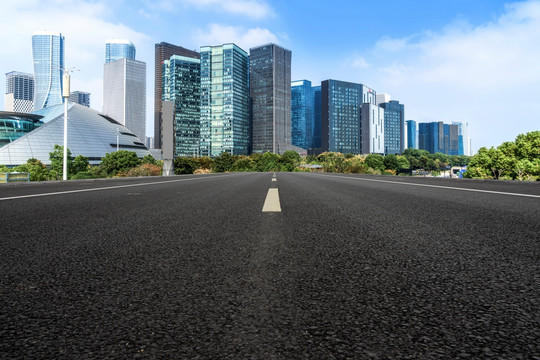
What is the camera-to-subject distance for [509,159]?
31188 mm

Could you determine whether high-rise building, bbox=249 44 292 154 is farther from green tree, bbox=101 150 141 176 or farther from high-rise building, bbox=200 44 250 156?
green tree, bbox=101 150 141 176

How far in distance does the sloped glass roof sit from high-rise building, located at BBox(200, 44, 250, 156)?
66240 millimetres

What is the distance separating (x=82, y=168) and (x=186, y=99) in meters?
144

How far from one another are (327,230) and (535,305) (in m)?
1.77

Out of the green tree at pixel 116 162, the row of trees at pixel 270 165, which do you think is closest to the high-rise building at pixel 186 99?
the row of trees at pixel 270 165

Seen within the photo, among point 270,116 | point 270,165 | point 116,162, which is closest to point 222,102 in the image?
point 270,116

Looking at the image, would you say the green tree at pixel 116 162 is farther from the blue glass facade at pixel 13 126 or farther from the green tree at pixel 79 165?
the blue glass facade at pixel 13 126

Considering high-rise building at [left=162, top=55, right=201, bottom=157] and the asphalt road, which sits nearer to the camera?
the asphalt road

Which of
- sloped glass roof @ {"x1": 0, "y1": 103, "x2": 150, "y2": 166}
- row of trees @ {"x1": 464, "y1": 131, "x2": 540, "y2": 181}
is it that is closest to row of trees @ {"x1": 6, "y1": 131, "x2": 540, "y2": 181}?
row of trees @ {"x1": 464, "y1": 131, "x2": 540, "y2": 181}

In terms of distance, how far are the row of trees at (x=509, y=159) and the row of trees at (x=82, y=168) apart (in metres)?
39.0

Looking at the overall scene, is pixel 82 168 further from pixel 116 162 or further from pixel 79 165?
pixel 116 162

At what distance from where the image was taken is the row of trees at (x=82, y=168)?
43375 millimetres

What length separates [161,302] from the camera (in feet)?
4.44

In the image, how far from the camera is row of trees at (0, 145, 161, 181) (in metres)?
43.4
